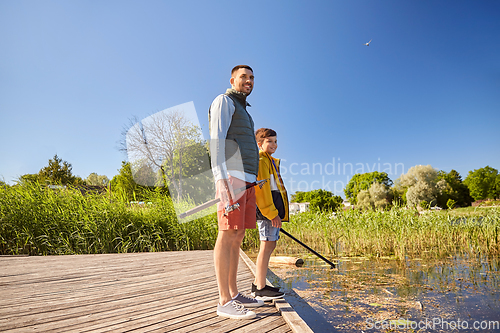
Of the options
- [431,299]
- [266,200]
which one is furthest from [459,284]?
[266,200]

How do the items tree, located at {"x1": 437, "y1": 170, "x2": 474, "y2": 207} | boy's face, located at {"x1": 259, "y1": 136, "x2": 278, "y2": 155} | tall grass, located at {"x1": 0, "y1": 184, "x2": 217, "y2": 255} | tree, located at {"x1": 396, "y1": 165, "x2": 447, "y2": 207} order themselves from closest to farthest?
boy's face, located at {"x1": 259, "y1": 136, "x2": 278, "y2": 155} → tall grass, located at {"x1": 0, "y1": 184, "x2": 217, "y2": 255} → tree, located at {"x1": 396, "y1": 165, "x2": 447, "y2": 207} → tree, located at {"x1": 437, "y1": 170, "x2": 474, "y2": 207}

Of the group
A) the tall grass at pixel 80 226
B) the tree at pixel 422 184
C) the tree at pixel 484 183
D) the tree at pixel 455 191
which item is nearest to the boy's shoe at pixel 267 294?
the tall grass at pixel 80 226

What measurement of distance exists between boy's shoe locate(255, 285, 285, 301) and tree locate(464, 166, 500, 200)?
4643 centimetres

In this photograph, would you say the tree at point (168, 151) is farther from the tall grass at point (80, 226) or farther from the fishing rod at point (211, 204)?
the fishing rod at point (211, 204)

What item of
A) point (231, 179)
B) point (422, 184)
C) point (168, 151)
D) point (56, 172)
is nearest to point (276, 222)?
point (231, 179)

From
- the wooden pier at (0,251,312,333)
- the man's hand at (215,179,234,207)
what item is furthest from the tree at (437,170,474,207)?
the man's hand at (215,179,234,207)

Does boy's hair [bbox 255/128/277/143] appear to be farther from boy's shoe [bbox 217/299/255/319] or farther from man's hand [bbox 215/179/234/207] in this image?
boy's shoe [bbox 217/299/255/319]

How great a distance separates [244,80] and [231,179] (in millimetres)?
700

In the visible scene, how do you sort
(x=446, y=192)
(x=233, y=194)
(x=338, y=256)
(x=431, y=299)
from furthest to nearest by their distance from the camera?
1. (x=446, y=192)
2. (x=338, y=256)
3. (x=431, y=299)
4. (x=233, y=194)

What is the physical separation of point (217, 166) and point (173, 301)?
1.16 metres

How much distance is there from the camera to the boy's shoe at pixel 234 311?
177 cm

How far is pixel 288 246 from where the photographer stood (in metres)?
7.14

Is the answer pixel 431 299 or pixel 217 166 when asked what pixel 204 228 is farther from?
pixel 217 166

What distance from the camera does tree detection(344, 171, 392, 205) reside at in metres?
46.8
